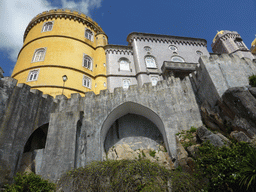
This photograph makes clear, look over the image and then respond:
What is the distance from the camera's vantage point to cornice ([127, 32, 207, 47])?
2430 centimetres

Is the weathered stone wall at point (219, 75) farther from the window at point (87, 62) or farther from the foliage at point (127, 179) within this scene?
the window at point (87, 62)

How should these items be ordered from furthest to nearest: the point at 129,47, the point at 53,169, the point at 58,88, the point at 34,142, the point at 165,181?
the point at 129,47
the point at 58,88
the point at 34,142
the point at 53,169
the point at 165,181

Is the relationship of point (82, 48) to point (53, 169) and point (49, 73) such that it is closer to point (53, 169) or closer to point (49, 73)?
point (49, 73)

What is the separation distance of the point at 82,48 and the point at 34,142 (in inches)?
493

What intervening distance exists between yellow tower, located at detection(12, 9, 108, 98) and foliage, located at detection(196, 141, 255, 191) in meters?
13.4

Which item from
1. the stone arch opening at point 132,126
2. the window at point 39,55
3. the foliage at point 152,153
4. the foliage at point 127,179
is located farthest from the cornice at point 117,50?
the foliage at point 127,179

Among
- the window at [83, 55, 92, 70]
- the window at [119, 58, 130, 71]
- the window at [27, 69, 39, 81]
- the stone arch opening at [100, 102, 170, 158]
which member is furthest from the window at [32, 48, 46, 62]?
the stone arch opening at [100, 102, 170, 158]

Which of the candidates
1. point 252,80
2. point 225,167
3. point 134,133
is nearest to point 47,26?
point 134,133

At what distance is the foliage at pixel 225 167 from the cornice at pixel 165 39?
19.1m

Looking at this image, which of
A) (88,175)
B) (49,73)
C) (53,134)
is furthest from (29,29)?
(88,175)

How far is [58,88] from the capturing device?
17.2 meters

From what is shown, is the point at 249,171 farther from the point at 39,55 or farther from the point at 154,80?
the point at 39,55

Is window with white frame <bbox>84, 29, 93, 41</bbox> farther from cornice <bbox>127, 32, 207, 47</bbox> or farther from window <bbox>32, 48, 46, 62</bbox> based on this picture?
window <bbox>32, 48, 46, 62</bbox>

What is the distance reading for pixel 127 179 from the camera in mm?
7809
